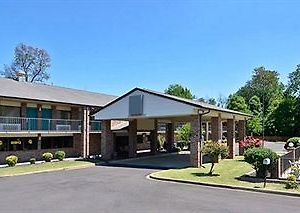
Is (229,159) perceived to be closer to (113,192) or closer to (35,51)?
(113,192)

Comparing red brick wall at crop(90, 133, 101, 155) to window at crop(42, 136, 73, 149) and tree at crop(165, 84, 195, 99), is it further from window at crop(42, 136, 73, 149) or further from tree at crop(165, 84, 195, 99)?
tree at crop(165, 84, 195, 99)

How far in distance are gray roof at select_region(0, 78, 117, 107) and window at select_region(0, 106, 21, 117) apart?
4.28 ft

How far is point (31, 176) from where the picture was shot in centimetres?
2034

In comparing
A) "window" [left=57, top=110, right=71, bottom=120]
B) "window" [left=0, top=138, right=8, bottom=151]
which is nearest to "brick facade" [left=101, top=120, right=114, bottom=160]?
"window" [left=57, top=110, right=71, bottom=120]

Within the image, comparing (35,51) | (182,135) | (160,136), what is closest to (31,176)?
(160,136)

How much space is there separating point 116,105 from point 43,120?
260 inches

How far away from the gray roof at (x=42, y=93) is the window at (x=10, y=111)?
1303mm

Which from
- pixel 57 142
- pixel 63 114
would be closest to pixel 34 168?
pixel 57 142

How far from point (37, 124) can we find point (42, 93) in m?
3.02

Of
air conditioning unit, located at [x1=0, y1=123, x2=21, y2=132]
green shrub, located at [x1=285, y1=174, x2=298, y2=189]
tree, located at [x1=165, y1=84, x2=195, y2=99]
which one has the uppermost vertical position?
tree, located at [x1=165, y1=84, x2=195, y2=99]

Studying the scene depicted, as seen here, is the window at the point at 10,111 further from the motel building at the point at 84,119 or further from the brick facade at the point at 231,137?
the brick facade at the point at 231,137

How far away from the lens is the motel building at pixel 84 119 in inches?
1000

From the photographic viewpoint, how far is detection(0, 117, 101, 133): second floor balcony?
26.5 m

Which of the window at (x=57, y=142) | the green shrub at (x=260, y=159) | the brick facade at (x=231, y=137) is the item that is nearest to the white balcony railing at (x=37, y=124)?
the window at (x=57, y=142)
